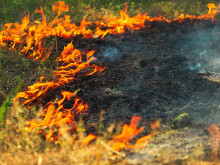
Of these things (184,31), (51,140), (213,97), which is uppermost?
(184,31)

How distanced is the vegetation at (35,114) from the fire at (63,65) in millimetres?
102

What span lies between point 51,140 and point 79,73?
1.36 m

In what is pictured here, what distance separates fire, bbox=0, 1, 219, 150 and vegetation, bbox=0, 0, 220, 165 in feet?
0.33

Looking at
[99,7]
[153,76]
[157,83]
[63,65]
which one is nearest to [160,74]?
[153,76]

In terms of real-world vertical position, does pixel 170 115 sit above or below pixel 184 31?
below

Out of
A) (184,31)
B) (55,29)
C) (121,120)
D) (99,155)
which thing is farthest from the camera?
(184,31)

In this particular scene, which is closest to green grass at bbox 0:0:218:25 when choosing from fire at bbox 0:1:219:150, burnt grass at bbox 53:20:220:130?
fire at bbox 0:1:219:150

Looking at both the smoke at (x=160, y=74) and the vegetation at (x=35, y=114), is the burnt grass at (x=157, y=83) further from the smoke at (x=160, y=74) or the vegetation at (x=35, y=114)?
the vegetation at (x=35, y=114)

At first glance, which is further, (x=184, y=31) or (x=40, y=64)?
(x=184, y=31)

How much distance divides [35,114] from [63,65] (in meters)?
1.08

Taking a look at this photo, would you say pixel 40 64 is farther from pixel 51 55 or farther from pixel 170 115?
pixel 170 115

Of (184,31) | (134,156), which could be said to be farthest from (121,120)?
(184,31)

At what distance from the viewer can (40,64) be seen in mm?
3695

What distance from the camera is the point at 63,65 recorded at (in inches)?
147
